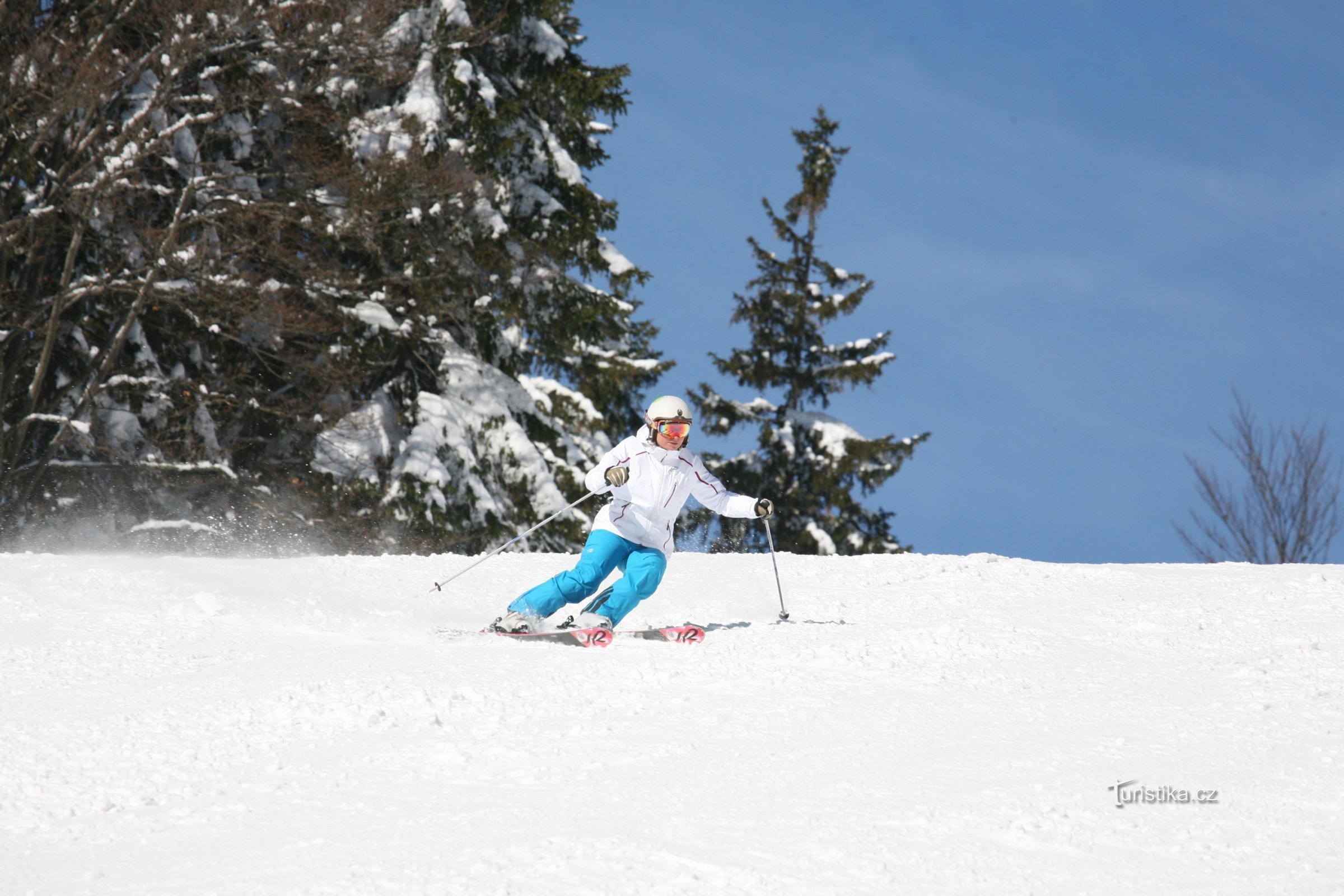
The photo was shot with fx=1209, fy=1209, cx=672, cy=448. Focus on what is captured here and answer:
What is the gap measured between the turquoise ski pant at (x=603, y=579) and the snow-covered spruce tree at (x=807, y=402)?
1679cm

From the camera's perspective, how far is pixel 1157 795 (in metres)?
3.78

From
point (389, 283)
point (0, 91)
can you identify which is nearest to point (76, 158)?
point (0, 91)

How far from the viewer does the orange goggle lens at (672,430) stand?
6.97m

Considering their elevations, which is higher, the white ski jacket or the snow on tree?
the snow on tree

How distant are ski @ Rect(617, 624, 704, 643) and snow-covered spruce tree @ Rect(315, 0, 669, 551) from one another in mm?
10106

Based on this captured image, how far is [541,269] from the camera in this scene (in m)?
18.2

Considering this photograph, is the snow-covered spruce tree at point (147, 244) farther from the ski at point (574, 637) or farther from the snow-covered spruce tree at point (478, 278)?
the ski at point (574, 637)

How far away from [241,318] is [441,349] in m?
3.49

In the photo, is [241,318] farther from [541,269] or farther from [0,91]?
[541,269]

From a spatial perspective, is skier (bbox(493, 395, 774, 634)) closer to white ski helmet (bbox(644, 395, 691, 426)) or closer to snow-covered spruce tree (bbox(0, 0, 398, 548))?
white ski helmet (bbox(644, 395, 691, 426))

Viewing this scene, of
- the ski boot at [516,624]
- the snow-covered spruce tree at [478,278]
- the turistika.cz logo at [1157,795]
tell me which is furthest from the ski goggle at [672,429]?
the snow-covered spruce tree at [478,278]

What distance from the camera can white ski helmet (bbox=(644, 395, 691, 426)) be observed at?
6.97 metres

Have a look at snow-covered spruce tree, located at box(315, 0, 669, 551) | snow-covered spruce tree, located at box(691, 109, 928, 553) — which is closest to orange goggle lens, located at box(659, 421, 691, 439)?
snow-covered spruce tree, located at box(315, 0, 669, 551)

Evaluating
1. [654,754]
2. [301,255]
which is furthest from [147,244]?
[654,754]
